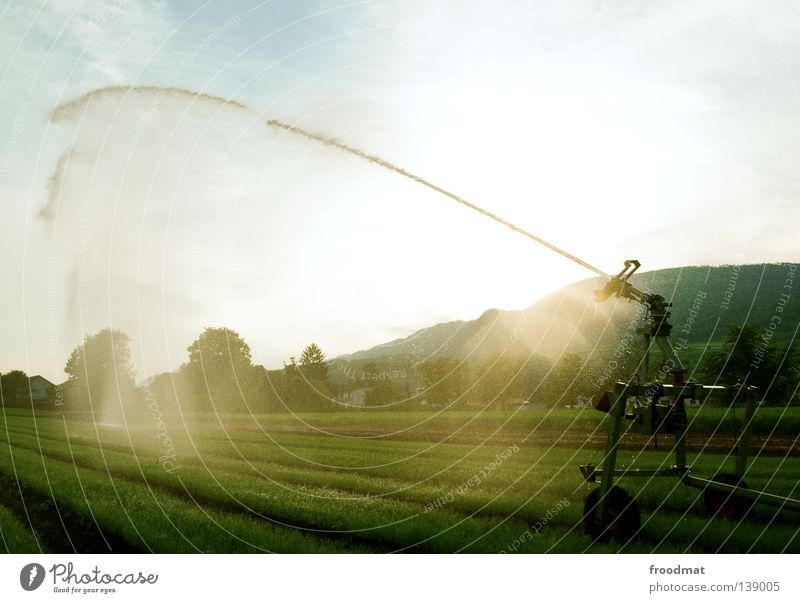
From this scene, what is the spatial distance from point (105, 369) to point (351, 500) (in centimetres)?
3922

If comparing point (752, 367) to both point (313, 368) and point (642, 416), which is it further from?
point (642, 416)

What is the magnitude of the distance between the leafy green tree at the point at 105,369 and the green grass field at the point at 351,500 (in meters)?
16.1

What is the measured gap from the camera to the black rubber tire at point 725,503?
10.5 metres

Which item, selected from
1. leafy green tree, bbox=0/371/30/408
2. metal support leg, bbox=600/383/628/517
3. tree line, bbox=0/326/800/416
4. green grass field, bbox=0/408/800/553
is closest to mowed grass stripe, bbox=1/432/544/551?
green grass field, bbox=0/408/800/553

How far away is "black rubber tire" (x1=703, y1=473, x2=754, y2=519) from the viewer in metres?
10.5

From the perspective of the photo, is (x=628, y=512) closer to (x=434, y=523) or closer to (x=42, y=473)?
(x=434, y=523)

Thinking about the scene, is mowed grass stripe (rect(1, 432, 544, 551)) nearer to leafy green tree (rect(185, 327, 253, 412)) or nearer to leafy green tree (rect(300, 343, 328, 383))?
leafy green tree (rect(185, 327, 253, 412))

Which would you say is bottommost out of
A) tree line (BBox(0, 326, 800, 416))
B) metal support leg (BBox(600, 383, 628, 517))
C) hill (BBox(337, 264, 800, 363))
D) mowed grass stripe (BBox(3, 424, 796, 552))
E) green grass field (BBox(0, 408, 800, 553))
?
mowed grass stripe (BBox(3, 424, 796, 552))

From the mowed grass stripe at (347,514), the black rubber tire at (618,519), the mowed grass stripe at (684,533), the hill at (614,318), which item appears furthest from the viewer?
the hill at (614,318)

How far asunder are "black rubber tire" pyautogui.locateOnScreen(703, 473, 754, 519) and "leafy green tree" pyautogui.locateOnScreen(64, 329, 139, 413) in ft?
121

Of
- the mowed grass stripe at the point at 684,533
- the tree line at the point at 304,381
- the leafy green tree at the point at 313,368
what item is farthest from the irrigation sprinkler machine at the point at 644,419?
the leafy green tree at the point at 313,368

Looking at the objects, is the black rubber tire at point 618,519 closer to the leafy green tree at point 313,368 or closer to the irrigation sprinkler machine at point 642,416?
the irrigation sprinkler machine at point 642,416
